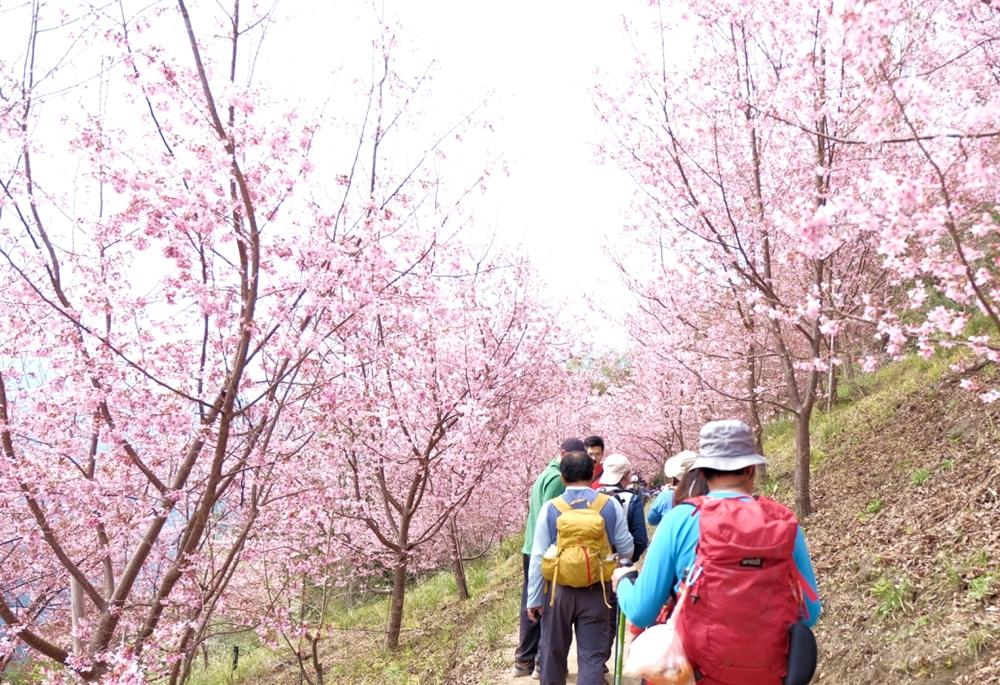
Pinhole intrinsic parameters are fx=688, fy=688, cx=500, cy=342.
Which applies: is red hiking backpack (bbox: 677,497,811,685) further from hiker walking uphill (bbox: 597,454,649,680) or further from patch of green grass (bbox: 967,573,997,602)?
patch of green grass (bbox: 967,573,997,602)

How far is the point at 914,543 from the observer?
5492 millimetres

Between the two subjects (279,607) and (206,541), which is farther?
(279,607)

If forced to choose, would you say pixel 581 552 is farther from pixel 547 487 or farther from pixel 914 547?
pixel 914 547

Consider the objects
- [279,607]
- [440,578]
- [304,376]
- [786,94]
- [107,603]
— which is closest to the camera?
[107,603]

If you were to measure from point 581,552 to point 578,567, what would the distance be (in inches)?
3.4

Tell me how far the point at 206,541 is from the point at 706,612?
4431 mm

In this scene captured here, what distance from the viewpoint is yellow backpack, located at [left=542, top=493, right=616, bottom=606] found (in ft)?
13.1

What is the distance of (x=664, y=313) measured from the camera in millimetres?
10719

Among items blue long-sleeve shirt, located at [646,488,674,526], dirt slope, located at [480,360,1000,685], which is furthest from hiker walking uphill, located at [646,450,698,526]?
dirt slope, located at [480,360,1000,685]

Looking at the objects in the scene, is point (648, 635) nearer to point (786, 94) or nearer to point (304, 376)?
point (304, 376)

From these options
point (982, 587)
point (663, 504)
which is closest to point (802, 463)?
point (982, 587)

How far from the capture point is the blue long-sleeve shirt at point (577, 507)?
4.16 metres

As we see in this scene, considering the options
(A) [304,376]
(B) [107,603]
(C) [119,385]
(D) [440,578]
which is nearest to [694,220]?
(A) [304,376]

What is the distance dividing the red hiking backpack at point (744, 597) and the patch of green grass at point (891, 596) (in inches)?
126
